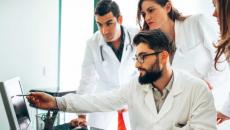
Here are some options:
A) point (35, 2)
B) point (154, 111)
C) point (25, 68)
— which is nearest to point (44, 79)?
point (25, 68)

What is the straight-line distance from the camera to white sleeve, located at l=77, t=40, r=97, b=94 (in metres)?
2.23

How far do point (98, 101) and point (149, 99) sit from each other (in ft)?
0.89

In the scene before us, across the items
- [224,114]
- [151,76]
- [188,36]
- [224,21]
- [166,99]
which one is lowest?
[224,114]

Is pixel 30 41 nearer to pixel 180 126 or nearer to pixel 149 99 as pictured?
pixel 149 99

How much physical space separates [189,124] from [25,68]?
2.11 metres

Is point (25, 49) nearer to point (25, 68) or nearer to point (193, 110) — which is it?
point (25, 68)

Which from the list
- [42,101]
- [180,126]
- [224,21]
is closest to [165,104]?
[180,126]

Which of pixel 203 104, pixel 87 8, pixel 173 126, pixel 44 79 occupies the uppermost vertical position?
pixel 87 8

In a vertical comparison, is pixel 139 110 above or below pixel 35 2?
below

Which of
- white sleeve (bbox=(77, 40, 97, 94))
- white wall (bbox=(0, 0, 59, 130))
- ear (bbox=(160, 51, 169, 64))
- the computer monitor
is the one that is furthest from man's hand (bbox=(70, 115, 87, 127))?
white wall (bbox=(0, 0, 59, 130))

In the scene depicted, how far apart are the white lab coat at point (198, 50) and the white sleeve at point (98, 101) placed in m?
0.42

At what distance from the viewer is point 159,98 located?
5.38 ft

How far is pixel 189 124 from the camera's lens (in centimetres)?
146

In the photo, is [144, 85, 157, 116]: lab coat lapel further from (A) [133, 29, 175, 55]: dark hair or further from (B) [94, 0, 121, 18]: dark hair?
(B) [94, 0, 121, 18]: dark hair
